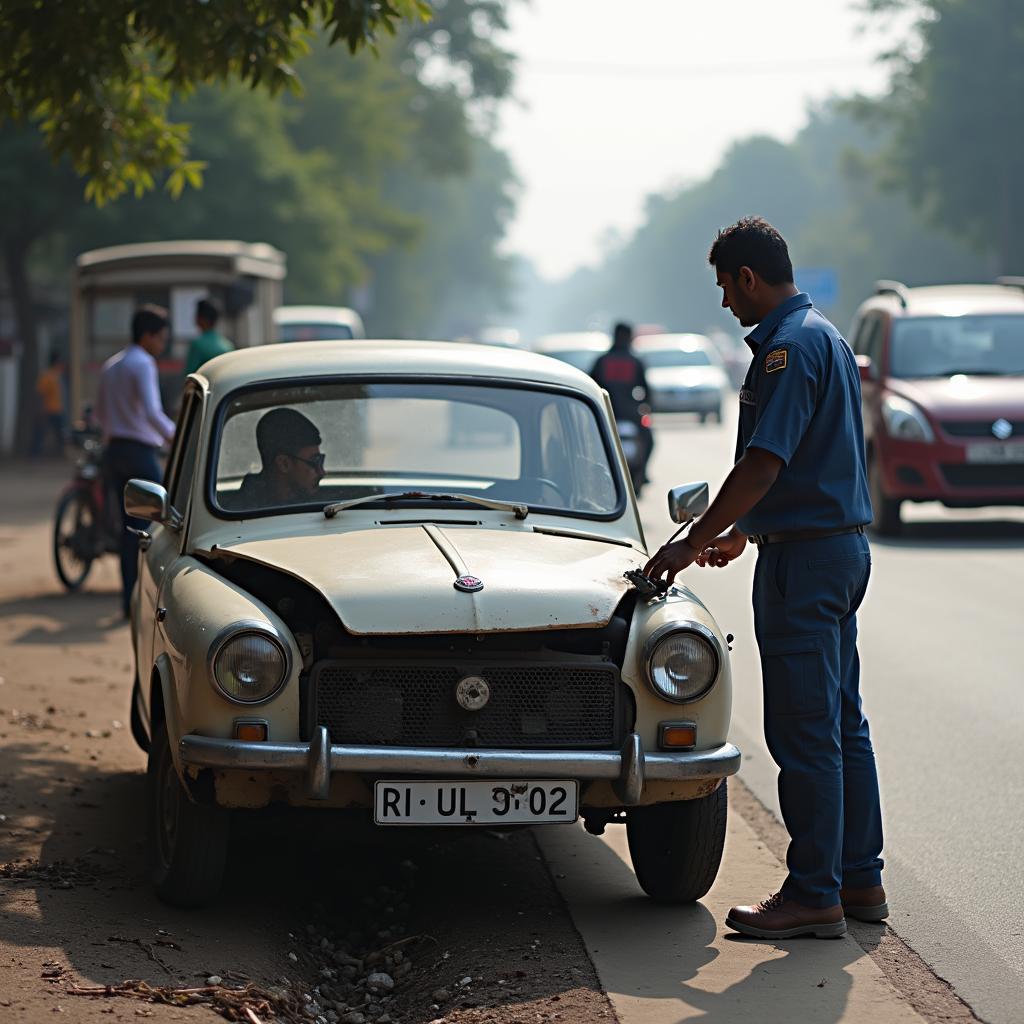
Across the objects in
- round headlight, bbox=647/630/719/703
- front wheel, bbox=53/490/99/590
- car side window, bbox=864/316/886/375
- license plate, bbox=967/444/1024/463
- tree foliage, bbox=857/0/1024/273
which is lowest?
front wheel, bbox=53/490/99/590

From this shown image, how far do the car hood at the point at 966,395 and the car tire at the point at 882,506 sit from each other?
0.67m

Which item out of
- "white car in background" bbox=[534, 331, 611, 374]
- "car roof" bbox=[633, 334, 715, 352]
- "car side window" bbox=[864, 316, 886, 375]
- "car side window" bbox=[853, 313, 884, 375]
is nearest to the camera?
"car side window" bbox=[864, 316, 886, 375]

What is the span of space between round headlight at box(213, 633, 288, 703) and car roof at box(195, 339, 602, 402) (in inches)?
66.4

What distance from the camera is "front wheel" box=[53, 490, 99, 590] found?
13.5m

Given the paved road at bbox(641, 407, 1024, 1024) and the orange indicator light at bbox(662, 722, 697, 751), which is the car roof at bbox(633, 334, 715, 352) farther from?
the orange indicator light at bbox(662, 722, 697, 751)

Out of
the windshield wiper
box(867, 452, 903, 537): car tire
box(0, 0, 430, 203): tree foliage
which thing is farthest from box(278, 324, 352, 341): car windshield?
the windshield wiper

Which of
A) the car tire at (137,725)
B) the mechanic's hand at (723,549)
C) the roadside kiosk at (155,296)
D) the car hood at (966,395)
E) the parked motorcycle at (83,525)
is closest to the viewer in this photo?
the mechanic's hand at (723,549)

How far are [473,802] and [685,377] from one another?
35.5m

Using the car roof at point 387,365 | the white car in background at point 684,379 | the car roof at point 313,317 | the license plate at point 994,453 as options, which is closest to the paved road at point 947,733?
the license plate at point 994,453

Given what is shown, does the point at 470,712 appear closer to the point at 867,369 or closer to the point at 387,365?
the point at 387,365

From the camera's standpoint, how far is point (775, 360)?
5.38 meters

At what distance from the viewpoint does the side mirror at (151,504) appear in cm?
665

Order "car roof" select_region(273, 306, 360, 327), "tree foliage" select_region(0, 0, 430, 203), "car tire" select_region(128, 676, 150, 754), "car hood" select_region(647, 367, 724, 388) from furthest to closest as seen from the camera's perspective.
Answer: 1. "car hood" select_region(647, 367, 724, 388)
2. "car roof" select_region(273, 306, 360, 327)
3. "tree foliage" select_region(0, 0, 430, 203)
4. "car tire" select_region(128, 676, 150, 754)

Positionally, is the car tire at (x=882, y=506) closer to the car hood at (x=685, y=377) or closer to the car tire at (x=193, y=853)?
the car tire at (x=193, y=853)
